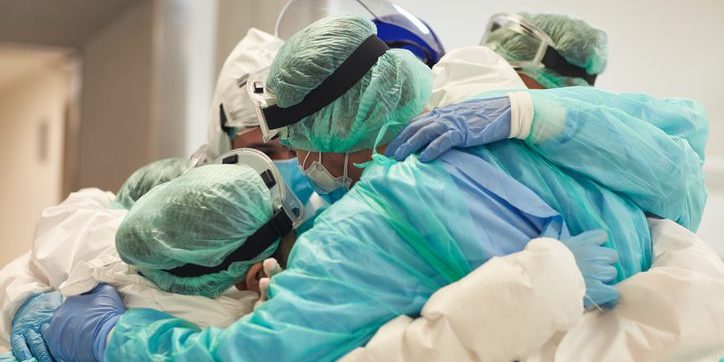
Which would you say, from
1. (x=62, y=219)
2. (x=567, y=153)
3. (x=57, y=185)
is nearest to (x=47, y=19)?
(x=57, y=185)

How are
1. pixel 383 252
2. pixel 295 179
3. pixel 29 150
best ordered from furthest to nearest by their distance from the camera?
pixel 29 150, pixel 295 179, pixel 383 252

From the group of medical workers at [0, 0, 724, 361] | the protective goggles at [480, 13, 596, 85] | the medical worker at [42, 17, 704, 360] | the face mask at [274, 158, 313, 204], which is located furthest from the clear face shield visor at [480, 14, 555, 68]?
the medical worker at [42, 17, 704, 360]

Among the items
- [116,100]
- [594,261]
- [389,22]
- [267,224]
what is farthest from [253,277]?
[116,100]

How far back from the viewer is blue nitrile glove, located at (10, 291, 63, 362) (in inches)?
61.3

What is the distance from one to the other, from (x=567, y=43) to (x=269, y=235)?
879 millimetres

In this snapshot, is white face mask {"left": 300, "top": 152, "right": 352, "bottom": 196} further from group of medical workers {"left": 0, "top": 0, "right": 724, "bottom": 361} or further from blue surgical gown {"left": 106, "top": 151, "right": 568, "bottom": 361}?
blue surgical gown {"left": 106, "top": 151, "right": 568, "bottom": 361}

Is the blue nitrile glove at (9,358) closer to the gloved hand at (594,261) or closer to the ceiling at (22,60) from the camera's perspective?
the gloved hand at (594,261)

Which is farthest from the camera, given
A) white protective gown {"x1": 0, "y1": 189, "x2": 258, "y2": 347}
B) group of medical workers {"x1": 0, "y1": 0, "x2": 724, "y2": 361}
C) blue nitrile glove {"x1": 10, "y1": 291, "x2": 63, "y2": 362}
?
blue nitrile glove {"x1": 10, "y1": 291, "x2": 63, "y2": 362}

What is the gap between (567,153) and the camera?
1.26 m

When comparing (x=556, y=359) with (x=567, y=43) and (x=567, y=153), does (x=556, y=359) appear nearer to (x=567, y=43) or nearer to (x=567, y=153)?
(x=567, y=153)

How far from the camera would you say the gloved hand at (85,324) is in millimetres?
1416

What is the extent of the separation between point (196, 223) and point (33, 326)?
1.57ft

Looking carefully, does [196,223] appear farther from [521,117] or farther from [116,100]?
[116,100]

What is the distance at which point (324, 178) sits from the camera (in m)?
1.45
